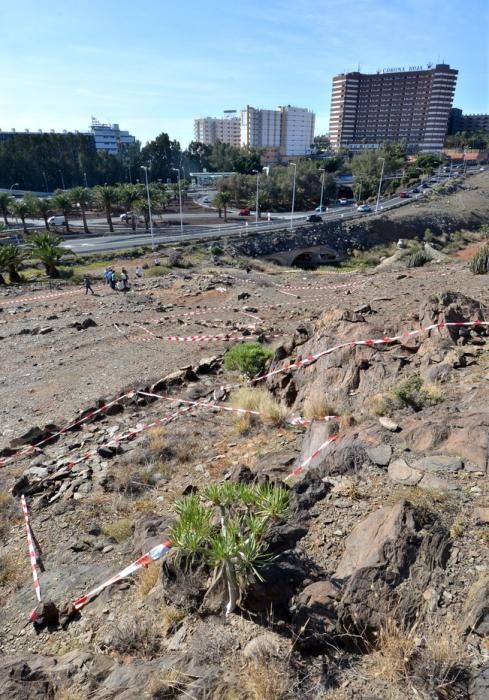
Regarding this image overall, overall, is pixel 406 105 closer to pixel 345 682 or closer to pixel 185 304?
pixel 185 304

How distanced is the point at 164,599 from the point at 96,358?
12.1m

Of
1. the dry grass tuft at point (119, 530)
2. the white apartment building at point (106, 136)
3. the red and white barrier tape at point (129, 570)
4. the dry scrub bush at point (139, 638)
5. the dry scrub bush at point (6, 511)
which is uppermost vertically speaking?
the white apartment building at point (106, 136)

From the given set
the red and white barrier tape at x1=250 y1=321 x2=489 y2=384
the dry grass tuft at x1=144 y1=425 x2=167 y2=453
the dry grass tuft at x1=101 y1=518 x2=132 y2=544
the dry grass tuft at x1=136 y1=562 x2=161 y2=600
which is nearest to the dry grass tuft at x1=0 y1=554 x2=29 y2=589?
the dry grass tuft at x1=101 y1=518 x2=132 y2=544

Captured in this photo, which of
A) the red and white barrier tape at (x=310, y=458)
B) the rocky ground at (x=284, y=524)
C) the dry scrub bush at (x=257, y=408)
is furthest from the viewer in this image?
the dry scrub bush at (x=257, y=408)

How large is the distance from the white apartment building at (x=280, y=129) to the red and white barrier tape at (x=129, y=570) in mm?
186527

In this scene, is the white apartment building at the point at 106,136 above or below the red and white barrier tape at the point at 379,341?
above

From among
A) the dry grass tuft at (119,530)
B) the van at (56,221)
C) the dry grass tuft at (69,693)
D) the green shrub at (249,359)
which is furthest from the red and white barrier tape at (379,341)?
the van at (56,221)

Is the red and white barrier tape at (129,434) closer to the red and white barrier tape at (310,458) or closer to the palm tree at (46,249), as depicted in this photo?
the red and white barrier tape at (310,458)

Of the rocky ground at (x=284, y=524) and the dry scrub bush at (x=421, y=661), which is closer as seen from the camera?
the dry scrub bush at (x=421, y=661)

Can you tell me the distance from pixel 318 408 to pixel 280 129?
19447 centimetres

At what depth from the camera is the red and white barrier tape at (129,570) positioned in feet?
16.5

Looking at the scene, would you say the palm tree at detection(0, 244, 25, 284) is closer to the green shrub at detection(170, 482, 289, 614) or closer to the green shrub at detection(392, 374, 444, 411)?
the green shrub at detection(392, 374, 444, 411)

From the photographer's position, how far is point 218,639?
374 centimetres

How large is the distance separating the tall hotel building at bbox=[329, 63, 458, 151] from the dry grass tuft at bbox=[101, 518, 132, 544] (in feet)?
604
